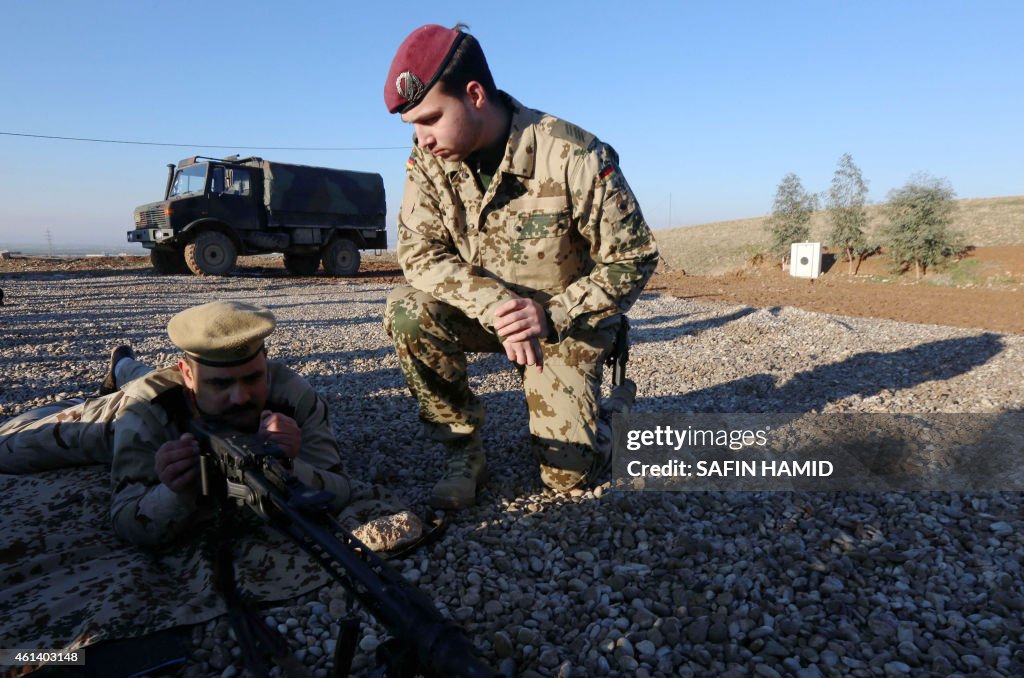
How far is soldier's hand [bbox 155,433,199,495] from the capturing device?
6.89ft

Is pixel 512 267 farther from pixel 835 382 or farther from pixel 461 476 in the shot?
pixel 835 382

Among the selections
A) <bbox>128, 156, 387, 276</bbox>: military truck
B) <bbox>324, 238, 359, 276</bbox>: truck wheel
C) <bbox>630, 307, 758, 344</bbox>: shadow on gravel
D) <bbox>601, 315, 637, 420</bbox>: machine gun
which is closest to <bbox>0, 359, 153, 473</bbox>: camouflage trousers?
<bbox>601, 315, 637, 420</bbox>: machine gun

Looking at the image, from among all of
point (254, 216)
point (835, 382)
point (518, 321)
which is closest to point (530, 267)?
point (518, 321)

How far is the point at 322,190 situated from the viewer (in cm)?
1800

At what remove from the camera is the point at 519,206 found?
3.01 metres

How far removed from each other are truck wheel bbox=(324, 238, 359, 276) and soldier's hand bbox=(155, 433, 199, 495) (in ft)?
56.3

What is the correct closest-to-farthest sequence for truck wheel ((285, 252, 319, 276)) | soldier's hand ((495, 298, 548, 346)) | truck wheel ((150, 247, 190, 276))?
1. soldier's hand ((495, 298, 548, 346))
2. truck wheel ((150, 247, 190, 276))
3. truck wheel ((285, 252, 319, 276))

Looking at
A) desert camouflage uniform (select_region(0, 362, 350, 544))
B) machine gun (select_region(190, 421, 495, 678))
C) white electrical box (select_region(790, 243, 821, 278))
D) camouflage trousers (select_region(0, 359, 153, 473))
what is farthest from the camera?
white electrical box (select_region(790, 243, 821, 278))

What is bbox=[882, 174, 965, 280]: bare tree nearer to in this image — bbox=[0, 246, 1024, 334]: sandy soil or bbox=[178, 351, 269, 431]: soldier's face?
bbox=[0, 246, 1024, 334]: sandy soil

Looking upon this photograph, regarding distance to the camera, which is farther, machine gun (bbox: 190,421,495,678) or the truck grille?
the truck grille

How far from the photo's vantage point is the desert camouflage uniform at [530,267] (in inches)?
112

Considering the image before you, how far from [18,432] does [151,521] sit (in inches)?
58.2

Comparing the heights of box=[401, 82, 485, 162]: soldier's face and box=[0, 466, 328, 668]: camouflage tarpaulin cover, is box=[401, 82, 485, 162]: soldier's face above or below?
above

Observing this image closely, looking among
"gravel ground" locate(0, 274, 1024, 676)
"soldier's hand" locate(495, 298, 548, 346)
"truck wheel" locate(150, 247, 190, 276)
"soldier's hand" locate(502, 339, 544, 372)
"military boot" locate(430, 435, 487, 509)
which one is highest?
"truck wheel" locate(150, 247, 190, 276)
